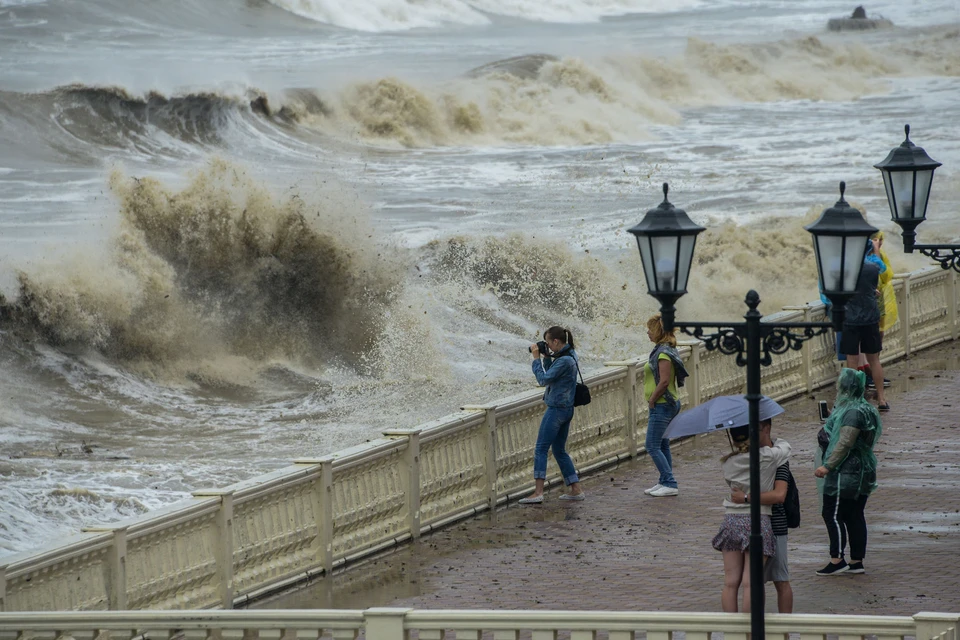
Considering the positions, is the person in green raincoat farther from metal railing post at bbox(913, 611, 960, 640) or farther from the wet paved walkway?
metal railing post at bbox(913, 611, 960, 640)

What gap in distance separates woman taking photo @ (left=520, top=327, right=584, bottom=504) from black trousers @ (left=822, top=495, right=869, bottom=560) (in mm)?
2895

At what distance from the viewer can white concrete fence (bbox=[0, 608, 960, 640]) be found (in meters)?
5.89

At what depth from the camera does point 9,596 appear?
7699 mm

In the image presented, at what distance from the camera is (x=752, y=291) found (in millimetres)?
6699

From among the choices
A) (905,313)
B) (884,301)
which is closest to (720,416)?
(884,301)

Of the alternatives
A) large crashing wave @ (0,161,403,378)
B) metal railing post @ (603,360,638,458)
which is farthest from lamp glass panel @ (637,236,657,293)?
large crashing wave @ (0,161,403,378)

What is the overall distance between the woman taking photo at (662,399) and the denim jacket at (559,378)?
644 mm

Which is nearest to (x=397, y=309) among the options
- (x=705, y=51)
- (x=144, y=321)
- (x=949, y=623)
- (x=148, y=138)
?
(x=144, y=321)

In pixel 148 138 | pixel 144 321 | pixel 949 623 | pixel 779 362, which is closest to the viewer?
pixel 949 623

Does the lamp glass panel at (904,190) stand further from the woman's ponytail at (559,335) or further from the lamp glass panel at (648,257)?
the lamp glass panel at (648,257)

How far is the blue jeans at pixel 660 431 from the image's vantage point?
11.7 m

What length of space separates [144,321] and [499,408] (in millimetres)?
22189

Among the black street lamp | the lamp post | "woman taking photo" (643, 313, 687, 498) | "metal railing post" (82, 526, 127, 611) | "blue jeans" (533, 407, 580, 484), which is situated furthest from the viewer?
"blue jeans" (533, 407, 580, 484)

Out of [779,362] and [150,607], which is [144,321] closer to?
[779,362]
